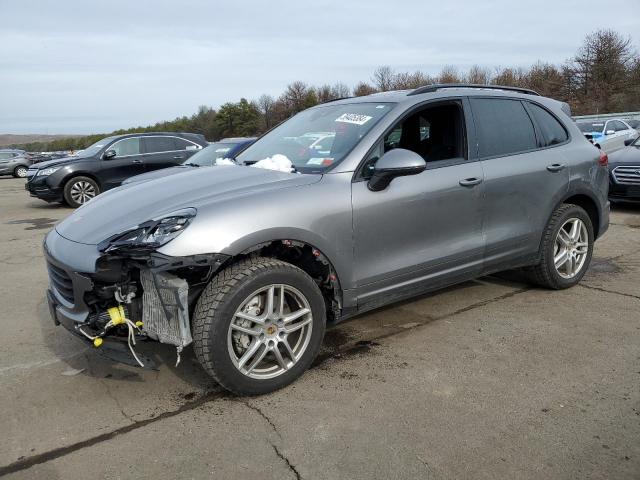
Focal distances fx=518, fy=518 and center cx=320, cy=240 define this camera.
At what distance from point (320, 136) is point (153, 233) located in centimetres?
150

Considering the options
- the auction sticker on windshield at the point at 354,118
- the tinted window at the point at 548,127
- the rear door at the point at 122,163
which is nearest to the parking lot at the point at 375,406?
the tinted window at the point at 548,127

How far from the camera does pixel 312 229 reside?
10.1ft

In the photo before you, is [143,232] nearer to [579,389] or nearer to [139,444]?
[139,444]

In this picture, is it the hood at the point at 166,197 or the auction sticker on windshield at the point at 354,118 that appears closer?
the hood at the point at 166,197

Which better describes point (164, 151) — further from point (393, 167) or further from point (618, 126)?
point (618, 126)

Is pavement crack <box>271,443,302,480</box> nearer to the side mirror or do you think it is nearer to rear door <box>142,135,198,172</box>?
the side mirror

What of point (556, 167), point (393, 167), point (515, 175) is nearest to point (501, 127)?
point (515, 175)

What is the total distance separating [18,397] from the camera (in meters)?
3.13

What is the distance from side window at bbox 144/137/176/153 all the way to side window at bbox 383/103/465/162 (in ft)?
31.4

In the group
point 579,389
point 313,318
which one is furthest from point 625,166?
point 313,318

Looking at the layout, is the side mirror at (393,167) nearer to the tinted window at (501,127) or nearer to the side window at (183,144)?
the tinted window at (501,127)

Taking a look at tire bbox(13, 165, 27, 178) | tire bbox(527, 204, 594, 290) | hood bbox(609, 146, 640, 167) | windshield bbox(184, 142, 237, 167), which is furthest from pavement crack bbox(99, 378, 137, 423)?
tire bbox(13, 165, 27, 178)

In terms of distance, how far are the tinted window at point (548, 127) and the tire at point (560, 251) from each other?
59 centimetres

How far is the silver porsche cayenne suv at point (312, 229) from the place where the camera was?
2.82 meters
